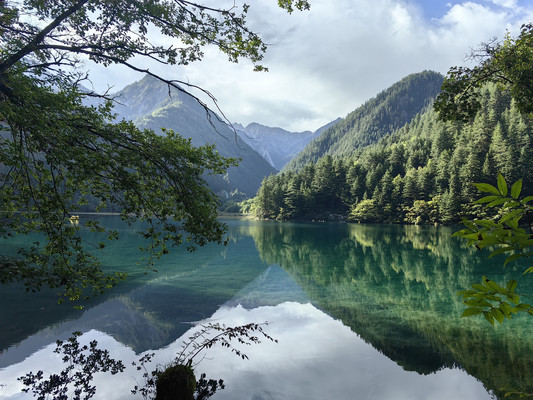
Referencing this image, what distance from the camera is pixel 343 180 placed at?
4535 inches

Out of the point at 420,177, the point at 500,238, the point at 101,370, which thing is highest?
the point at 420,177

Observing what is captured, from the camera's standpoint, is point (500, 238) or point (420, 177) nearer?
point (500, 238)

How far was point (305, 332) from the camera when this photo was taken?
12.2 m

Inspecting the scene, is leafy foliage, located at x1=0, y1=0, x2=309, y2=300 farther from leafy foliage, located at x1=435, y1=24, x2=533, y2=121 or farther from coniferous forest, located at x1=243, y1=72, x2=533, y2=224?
coniferous forest, located at x1=243, y1=72, x2=533, y2=224

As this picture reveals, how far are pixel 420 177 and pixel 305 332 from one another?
86380 millimetres

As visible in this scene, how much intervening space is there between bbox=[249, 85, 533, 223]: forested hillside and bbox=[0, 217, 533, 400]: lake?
46.2 metres

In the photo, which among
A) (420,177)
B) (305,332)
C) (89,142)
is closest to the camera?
(89,142)

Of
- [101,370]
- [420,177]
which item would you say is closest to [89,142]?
[101,370]

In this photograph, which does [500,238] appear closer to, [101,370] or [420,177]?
[101,370]

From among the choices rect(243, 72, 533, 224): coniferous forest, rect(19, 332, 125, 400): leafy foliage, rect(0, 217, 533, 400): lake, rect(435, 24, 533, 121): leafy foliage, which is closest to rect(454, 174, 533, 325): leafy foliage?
rect(0, 217, 533, 400): lake

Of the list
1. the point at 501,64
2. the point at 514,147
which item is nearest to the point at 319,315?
the point at 501,64

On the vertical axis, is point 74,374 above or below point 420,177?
below

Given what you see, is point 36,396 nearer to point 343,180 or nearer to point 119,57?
point 119,57

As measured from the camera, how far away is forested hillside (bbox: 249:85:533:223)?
2891 inches
